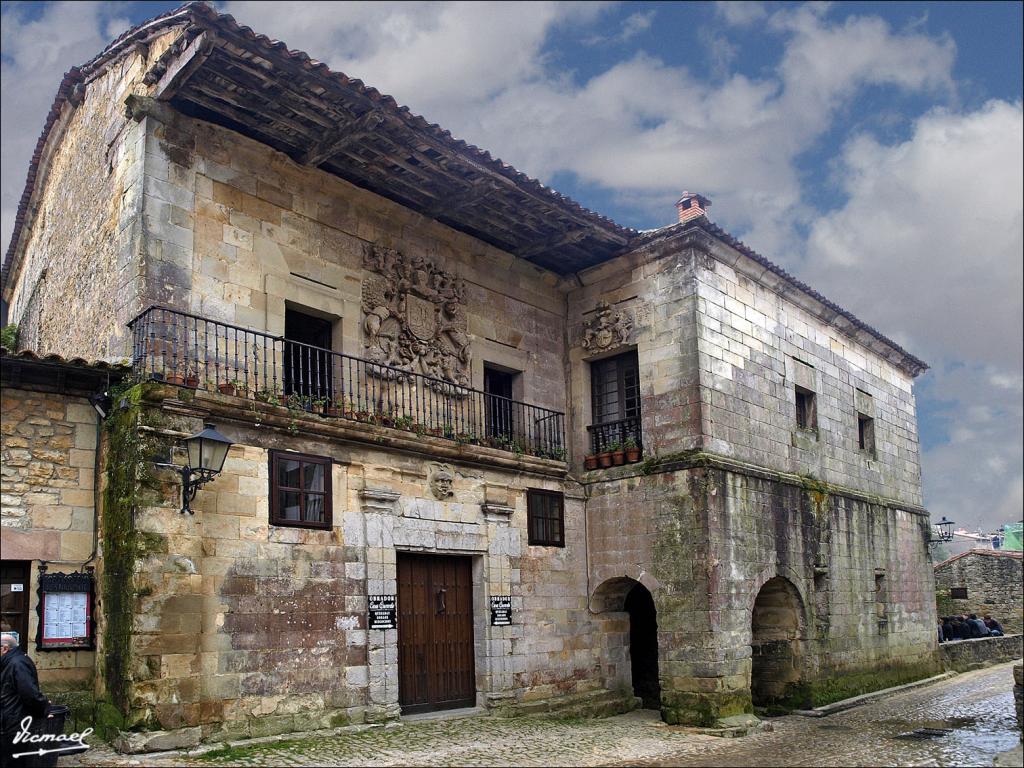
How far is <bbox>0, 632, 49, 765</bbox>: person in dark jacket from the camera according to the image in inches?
290

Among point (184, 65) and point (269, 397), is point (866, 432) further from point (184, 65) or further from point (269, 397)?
point (184, 65)

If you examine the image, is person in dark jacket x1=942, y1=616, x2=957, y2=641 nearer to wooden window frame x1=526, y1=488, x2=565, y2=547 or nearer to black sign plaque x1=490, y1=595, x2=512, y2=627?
wooden window frame x1=526, y1=488, x2=565, y2=547

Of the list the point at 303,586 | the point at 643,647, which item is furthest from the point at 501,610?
the point at 643,647

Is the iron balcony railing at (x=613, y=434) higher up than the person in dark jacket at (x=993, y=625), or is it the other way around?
the iron balcony railing at (x=613, y=434)

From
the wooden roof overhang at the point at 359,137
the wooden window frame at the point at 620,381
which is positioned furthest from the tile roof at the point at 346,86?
the wooden window frame at the point at 620,381

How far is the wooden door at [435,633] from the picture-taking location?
11.4 m

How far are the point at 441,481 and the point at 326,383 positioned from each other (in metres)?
1.90

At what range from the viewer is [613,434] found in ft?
47.1

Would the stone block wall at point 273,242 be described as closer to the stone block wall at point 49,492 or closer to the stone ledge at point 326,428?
the stone ledge at point 326,428

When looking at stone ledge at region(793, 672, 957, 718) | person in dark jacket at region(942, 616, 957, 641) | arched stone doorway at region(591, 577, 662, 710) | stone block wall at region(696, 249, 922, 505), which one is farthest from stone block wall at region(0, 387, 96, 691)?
person in dark jacket at region(942, 616, 957, 641)

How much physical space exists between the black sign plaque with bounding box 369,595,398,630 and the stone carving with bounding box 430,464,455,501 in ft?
4.80

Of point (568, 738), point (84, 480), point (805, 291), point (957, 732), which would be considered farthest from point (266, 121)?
point (957, 732)

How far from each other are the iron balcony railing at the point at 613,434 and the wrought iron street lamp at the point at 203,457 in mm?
6591

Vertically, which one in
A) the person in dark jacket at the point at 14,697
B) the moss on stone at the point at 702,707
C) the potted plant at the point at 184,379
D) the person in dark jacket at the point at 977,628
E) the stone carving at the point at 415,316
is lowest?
the person in dark jacket at the point at 977,628
